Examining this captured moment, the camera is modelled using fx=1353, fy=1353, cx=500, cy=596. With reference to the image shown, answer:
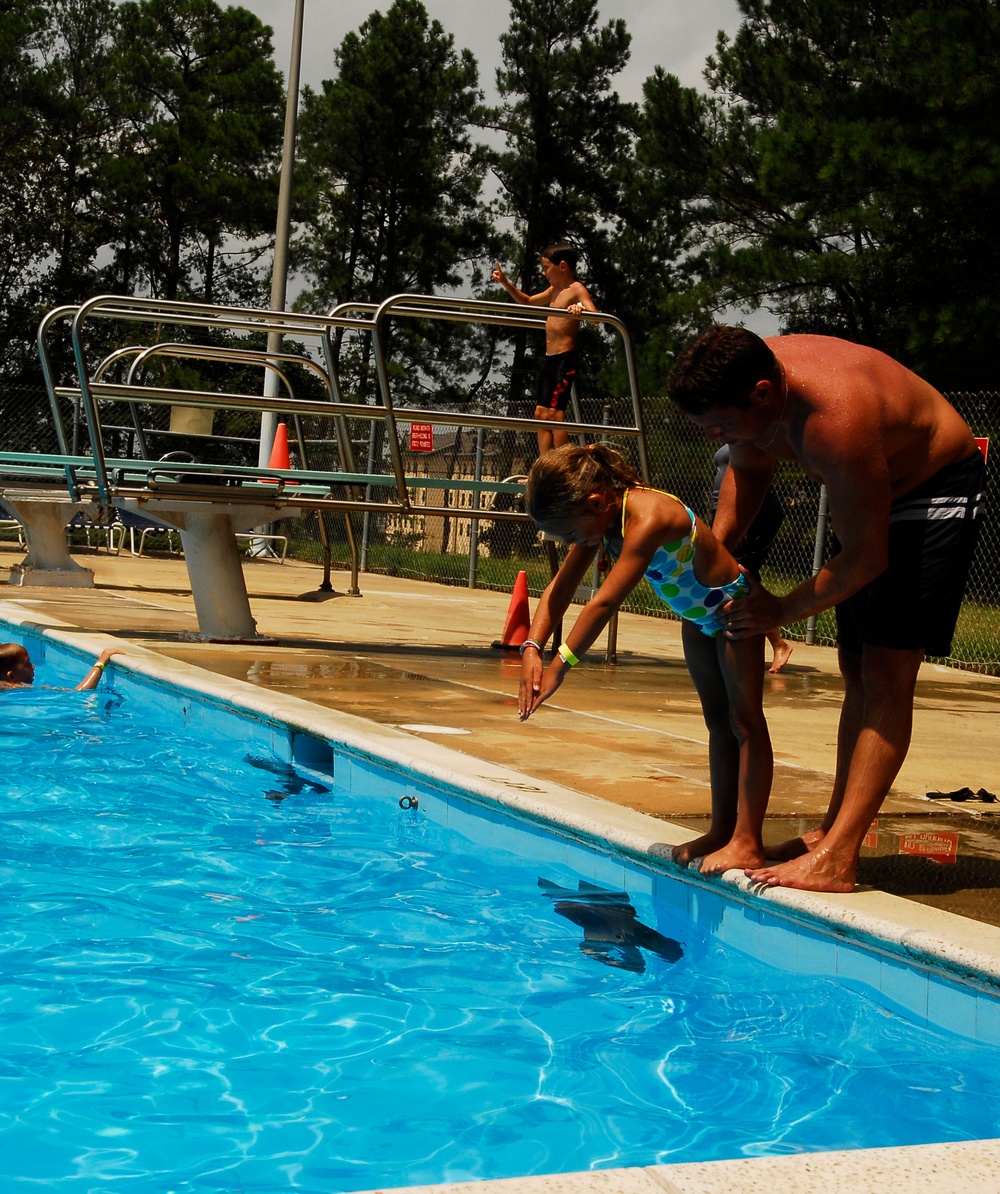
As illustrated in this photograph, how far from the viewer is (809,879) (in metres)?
3.26

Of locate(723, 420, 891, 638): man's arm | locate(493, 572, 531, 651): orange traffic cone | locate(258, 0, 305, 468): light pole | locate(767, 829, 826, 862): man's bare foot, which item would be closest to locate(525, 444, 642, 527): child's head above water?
locate(723, 420, 891, 638): man's arm

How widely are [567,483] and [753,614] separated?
571 mm

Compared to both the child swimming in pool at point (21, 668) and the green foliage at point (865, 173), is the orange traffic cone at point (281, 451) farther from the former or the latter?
the green foliage at point (865, 173)

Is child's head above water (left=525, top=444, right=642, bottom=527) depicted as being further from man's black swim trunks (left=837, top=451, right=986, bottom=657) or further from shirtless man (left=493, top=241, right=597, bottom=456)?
shirtless man (left=493, top=241, right=597, bottom=456)

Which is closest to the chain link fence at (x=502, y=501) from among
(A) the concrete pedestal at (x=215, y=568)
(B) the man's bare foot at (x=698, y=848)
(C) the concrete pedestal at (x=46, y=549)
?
(C) the concrete pedestal at (x=46, y=549)

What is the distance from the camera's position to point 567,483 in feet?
11.3

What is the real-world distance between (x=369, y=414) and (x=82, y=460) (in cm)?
207

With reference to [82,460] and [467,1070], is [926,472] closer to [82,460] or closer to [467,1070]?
[467,1070]

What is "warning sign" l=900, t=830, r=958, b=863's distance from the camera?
3.83m

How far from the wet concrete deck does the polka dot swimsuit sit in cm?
80

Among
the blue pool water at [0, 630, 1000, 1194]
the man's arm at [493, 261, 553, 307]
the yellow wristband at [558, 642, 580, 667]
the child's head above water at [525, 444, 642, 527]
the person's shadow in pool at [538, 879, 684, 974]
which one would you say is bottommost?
the blue pool water at [0, 630, 1000, 1194]

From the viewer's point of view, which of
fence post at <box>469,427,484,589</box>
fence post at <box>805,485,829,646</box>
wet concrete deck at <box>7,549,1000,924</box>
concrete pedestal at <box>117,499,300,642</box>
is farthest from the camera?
fence post at <box>469,427,484,589</box>

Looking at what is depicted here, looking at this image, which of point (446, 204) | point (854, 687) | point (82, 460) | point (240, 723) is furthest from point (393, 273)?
point (854, 687)

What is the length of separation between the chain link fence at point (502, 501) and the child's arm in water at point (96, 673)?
7688 mm
